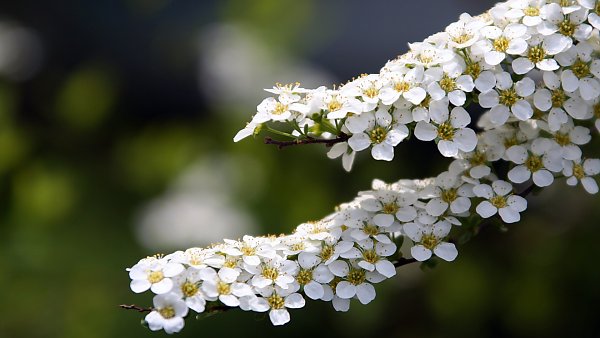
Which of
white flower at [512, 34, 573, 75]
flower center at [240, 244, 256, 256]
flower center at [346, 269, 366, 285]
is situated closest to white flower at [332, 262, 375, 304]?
flower center at [346, 269, 366, 285]

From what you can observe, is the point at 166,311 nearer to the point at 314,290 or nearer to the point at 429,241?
the point at 314,290

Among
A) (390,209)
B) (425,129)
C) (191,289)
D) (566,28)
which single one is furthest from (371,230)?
(566,28)

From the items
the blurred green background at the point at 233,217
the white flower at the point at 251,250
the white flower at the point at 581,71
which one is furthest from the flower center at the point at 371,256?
the blurred green background at the point at 233,217

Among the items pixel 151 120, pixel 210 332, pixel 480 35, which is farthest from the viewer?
pixel 151 120

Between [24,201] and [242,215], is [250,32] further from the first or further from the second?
[24,201]

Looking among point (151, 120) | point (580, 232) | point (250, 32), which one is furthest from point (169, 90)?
point (580, 232)

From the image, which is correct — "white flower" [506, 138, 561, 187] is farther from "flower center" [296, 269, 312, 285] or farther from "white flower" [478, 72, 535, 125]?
"flower center" [296, 269, 312, 285]
